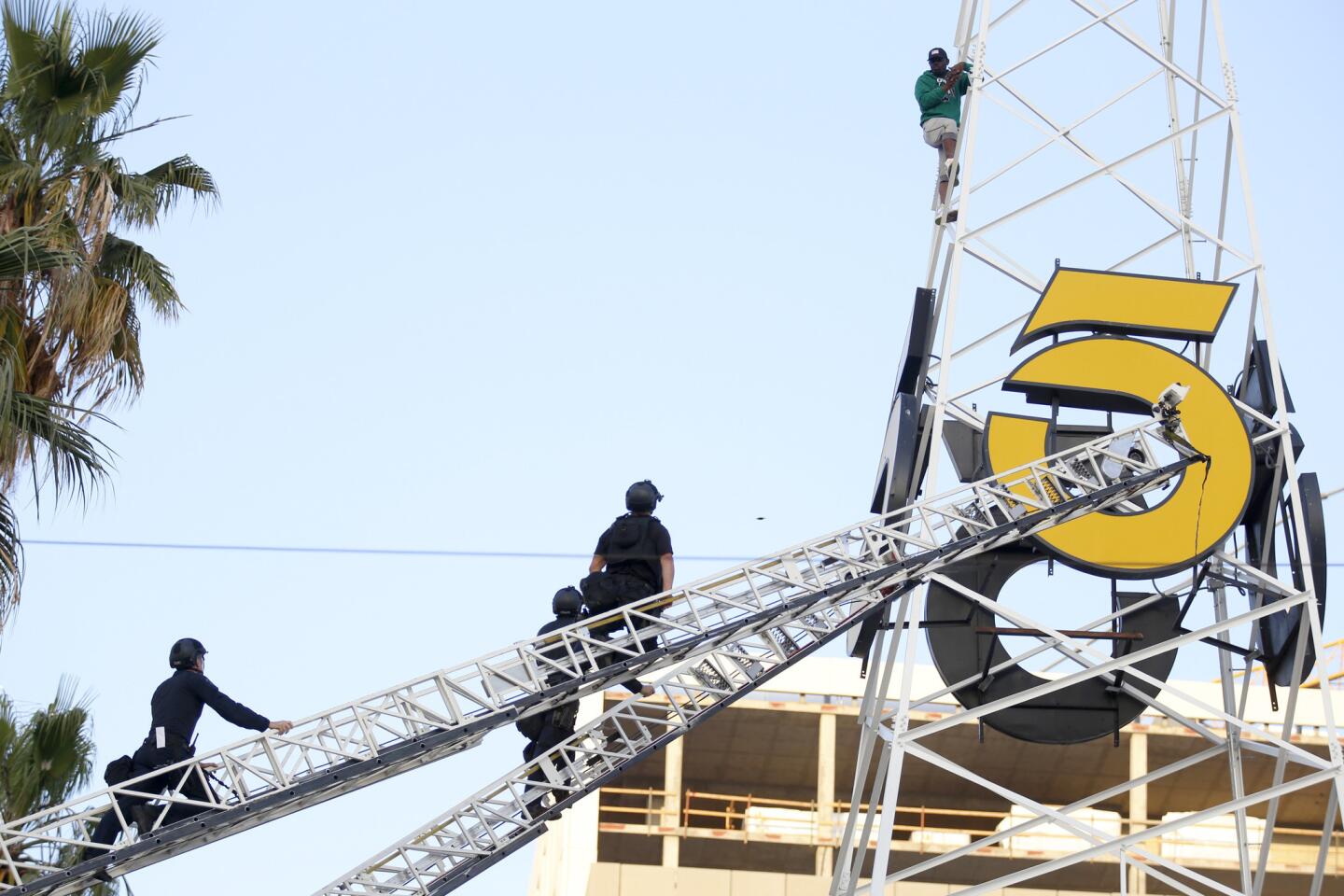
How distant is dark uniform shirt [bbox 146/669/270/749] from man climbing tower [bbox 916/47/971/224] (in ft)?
43.0

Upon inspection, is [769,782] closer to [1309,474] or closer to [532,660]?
[1309,474]

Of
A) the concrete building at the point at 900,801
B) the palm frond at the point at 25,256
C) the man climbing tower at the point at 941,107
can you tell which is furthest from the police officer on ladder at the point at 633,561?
the concrete building at the point at 900,801

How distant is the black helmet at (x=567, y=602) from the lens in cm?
2034

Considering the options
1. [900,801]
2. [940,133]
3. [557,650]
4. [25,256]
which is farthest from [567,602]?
[900,801]

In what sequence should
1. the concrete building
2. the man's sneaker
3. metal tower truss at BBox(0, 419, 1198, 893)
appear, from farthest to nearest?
A: the concrete building
the man's sneaker
metal tower truss at BBox(0, 419, 1198, 893)

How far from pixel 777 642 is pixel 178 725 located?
6.49 metres

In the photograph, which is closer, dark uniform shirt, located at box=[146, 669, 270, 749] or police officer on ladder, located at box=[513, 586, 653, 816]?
dark uniform shirt, located at box=[146, 669, 270, 749]

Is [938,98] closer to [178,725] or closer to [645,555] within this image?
[645,555]

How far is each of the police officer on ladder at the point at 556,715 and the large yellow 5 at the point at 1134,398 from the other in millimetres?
5901

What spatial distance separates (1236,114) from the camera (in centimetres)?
2617

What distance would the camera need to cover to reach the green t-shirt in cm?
2744

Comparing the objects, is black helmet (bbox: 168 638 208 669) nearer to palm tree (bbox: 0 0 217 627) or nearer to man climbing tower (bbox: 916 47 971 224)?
palm tree (bbox: 0 0 217 627)

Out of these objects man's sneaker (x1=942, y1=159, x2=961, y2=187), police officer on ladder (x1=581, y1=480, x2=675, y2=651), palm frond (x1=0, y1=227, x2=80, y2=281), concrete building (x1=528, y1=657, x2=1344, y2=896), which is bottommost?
concrete building (x1=528, y1=657, x2=1344, y2=896)

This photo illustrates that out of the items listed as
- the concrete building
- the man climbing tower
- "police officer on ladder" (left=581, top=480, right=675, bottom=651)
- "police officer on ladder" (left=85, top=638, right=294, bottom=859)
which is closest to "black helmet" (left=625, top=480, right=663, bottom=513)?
"police officer on ladder" (left=581, top=480, right=675, bottom=651)
